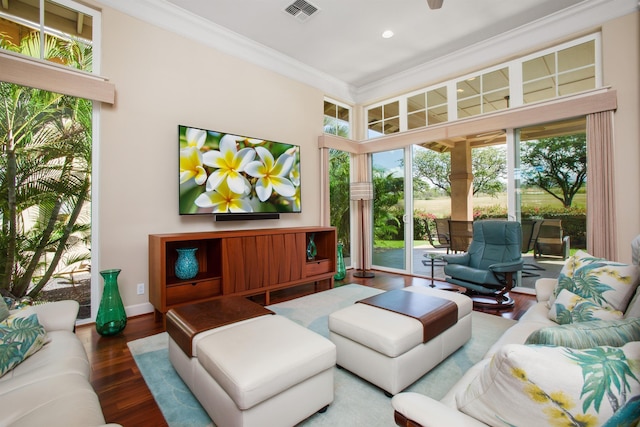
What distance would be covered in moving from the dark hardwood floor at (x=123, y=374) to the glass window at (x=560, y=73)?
2.56m

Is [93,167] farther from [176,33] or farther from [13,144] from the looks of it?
[176,33]

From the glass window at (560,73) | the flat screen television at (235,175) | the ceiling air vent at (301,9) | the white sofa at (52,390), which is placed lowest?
the white sofa at (52,390)

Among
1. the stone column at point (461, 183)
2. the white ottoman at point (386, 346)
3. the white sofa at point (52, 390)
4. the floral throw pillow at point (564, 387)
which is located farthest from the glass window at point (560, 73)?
the white sofa at point (52, 390)

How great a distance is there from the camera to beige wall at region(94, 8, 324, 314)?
115 inches

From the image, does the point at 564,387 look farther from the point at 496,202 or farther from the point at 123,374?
the point at 496,202

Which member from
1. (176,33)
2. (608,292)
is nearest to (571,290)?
(608,292)

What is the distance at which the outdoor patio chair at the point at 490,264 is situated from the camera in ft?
10.5

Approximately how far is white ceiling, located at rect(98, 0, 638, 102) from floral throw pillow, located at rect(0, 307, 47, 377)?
299cm

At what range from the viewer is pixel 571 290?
6.01 ft

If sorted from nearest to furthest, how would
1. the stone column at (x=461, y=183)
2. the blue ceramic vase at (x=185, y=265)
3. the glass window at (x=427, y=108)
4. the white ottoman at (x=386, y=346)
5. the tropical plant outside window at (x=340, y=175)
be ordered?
the white ottoman at (x=386, y=346), the blue ceramic vase at (x=185, y=265), the stone column at (x=461, y=183), the glass window at (x=427, y=108), the tropical plant outside window at (x=340, y=175)

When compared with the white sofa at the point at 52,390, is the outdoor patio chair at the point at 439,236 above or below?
above

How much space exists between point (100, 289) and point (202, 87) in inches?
96.8

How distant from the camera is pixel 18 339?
4.59 feet

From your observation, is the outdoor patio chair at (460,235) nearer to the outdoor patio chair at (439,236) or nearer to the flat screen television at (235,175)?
the outdoor patio chair at (439,236)
